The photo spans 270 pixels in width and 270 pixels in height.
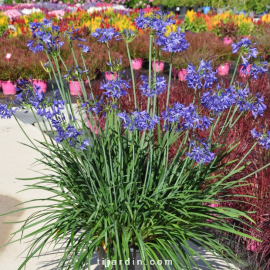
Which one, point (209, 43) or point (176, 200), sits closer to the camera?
point (176, 200)

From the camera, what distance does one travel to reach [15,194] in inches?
154

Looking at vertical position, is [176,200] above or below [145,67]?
above

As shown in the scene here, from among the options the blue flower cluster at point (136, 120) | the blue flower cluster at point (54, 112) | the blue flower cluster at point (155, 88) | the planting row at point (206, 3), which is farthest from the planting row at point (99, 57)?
the planting row at point (206, 3)

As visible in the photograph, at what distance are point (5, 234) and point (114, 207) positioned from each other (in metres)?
1.36

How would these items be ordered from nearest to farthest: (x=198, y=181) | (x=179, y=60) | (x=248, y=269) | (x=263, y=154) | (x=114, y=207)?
1. (x=114, y=207)
2. (x=198, y=181)
3. (x=248, y=269)
4. (x=263, y=154)
5. (x=179, y=60)

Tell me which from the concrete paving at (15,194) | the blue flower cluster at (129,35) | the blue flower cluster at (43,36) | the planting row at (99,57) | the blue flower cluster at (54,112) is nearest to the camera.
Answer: the blue flower cluster at (54,112)

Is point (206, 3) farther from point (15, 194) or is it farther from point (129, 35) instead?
point (129, 35)

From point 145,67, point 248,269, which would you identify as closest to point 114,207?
point 248,269

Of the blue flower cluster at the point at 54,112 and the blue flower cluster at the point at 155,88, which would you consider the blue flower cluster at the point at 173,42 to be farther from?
the blue flower cluster at the point at 54,112

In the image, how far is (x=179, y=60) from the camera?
804cm

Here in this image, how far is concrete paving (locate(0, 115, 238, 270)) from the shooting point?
289cm

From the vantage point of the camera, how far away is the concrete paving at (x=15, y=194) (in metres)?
2.89

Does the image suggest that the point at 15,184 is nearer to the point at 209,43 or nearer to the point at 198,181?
the point at 198,181

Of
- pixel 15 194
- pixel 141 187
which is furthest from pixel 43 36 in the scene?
pixel 15 194
